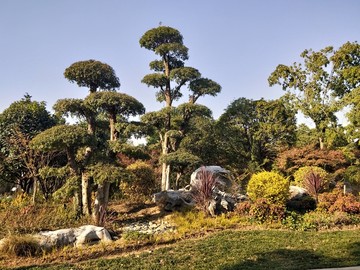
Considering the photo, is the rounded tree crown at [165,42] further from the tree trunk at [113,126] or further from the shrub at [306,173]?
the shrub at [306,173]

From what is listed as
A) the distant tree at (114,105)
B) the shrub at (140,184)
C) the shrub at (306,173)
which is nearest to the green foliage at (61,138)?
the distant tree at (114,105)

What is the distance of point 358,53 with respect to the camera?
16.6 metres

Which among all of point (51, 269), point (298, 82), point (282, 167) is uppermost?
point (298, 82)

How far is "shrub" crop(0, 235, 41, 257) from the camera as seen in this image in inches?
273

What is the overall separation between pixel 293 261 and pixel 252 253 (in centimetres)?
90

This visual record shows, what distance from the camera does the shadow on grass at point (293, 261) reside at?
5.94m

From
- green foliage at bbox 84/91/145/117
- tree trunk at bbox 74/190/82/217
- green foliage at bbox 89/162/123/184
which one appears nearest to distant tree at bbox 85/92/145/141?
green foliage at bbox 84/91/145/117

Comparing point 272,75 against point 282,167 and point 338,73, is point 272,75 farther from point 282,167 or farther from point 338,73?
point 282,167

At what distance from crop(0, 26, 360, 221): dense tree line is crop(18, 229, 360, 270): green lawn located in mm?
2696

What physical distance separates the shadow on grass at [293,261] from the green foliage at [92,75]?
7.09 meters

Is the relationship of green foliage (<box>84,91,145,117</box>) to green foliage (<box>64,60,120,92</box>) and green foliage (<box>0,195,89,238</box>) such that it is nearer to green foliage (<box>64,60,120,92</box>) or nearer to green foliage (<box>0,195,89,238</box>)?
green foliage (<box>64,60,120,92</box>)

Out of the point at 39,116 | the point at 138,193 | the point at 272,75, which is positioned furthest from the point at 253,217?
the point at 272,75

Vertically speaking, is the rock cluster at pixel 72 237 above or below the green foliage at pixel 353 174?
below

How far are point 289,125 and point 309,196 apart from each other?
583cm
